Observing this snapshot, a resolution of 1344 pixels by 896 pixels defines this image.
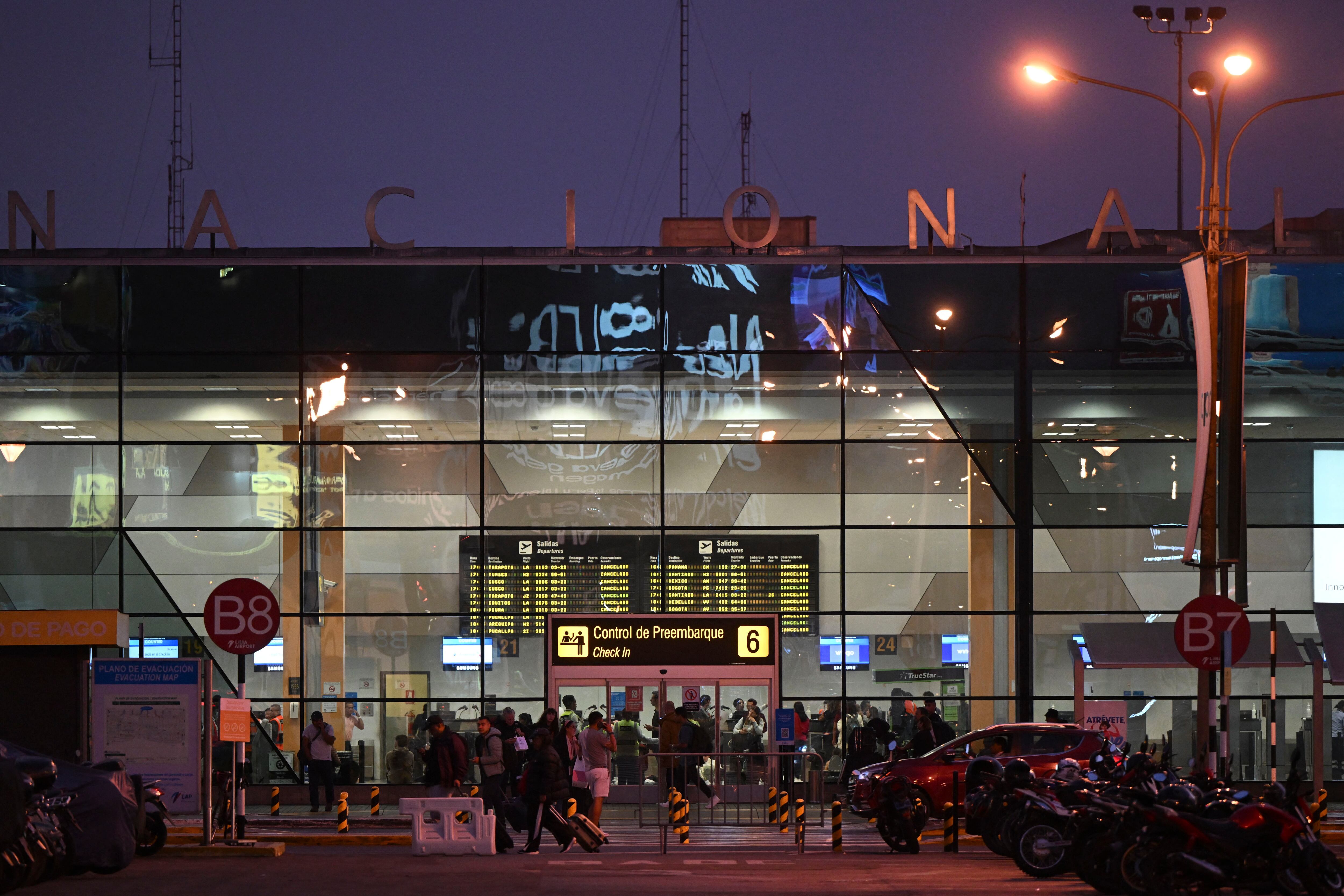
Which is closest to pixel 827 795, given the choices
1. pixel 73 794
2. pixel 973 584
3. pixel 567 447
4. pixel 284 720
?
pixel 973 584

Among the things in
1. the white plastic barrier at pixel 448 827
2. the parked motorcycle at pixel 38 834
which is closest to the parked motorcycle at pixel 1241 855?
the white plastic barrier at pixel 448 827

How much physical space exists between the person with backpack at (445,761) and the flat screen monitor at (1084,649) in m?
9.85

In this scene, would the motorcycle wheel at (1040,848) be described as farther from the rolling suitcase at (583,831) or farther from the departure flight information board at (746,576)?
the departure flight information board at (746,576)

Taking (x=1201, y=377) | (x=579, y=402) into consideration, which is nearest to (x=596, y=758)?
(x=579, y=402)

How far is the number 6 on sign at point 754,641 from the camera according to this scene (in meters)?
25.0

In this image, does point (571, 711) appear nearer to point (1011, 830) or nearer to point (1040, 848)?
point (1011, 830)

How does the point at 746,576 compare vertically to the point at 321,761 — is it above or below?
above

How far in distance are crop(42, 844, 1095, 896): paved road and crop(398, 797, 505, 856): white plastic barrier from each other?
226mm

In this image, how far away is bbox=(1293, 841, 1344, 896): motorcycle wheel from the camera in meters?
13.6

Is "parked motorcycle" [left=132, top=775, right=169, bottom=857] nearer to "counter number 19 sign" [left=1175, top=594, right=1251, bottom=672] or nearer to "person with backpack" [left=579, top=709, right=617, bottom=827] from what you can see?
"person with backpack" [left=579, top=709, right=617, bottom=827]

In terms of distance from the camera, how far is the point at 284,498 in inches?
1115

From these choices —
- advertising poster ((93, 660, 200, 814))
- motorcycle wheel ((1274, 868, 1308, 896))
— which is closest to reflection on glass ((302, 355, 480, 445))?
advertising poster ((93, 660, 200, 814))

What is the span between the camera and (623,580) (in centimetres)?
2842

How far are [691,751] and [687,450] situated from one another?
580 centimetres
